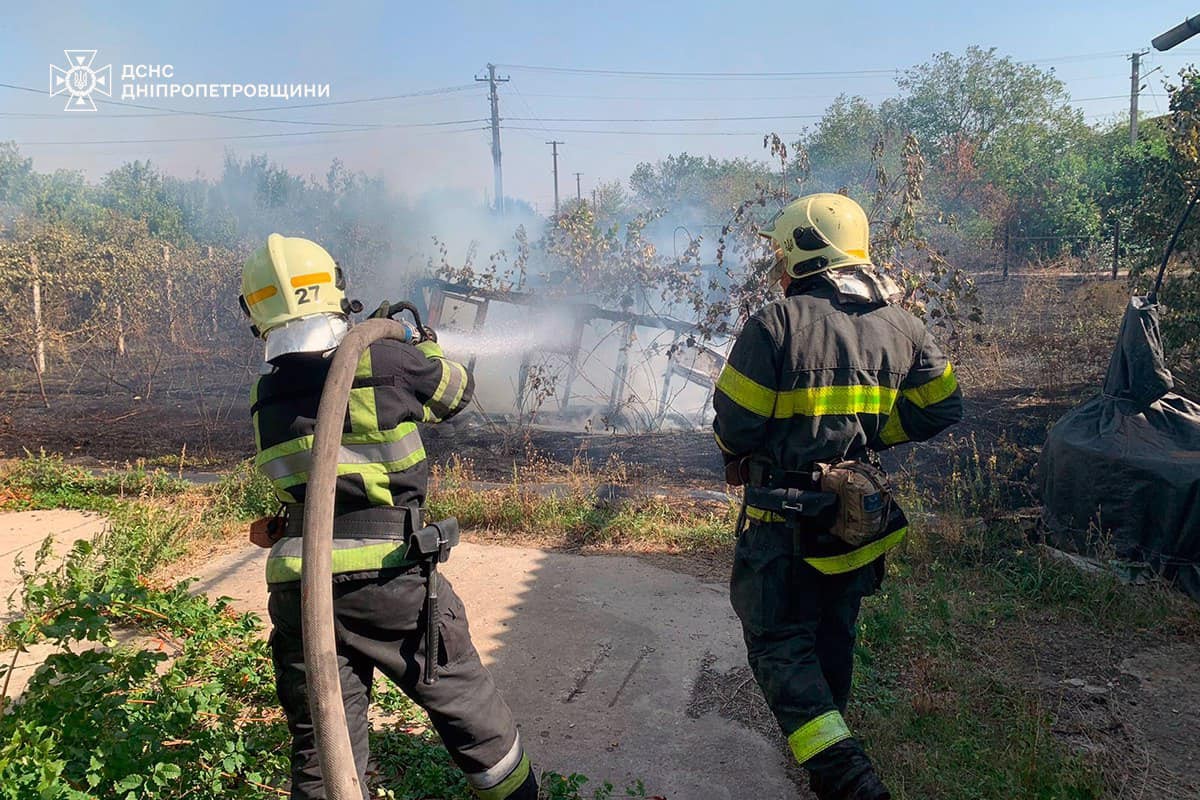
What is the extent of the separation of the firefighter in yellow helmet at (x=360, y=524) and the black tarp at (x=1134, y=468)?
3922 mm

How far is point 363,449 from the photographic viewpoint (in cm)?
242

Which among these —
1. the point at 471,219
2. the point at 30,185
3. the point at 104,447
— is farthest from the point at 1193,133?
the point at 30,185

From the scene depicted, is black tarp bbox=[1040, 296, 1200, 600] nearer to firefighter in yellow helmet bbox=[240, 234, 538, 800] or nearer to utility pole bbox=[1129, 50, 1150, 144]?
firefighter in yellow helmet bbox=[240, 234, 538, 800]

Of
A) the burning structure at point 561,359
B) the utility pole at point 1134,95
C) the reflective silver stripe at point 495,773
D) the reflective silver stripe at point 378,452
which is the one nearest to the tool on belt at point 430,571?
the reflective silver stripe at point 378,452

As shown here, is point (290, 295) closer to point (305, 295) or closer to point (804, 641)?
point (305, 295)

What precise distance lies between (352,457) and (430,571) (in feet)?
1.32

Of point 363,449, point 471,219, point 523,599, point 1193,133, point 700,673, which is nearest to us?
point 363,449

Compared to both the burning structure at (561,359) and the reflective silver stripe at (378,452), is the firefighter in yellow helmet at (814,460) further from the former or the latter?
the burning structure at (561,359)

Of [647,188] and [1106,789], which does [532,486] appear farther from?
[647,188]

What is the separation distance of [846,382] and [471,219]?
2464cm

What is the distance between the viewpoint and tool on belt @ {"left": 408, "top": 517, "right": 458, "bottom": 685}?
2439 mm

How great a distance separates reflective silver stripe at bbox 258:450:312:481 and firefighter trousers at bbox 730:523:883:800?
1403 mm

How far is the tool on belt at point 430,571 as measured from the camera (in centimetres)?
244

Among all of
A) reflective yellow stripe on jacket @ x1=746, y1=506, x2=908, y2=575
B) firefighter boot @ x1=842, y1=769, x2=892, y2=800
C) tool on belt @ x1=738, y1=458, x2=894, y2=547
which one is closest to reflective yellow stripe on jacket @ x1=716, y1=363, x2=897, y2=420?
tool on belt @ x1=738, y1=458, x2=894, y2=547
